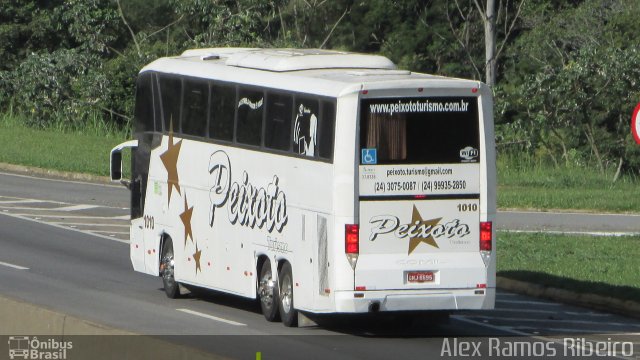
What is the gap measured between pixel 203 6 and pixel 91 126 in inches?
239

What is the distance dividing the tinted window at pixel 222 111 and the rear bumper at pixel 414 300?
3361mm

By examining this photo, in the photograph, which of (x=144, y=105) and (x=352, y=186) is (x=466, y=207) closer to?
(x=352, y=186)

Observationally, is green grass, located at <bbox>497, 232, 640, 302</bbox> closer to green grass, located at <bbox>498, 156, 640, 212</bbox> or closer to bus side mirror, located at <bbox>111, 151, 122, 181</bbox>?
bus side mirror, located at <bbox>111, 151, 122, 181</bbox>

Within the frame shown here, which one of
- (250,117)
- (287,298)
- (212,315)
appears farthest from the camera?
(212,315)

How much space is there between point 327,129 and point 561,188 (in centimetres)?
2058

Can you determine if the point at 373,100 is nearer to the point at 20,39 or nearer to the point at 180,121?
the point at 180,121

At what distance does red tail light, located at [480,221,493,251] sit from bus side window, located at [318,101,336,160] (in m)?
1.89

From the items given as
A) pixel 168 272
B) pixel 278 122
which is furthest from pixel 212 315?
pixel 278 122

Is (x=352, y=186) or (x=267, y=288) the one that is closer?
(x=352, y=186)

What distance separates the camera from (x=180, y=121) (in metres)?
18.9

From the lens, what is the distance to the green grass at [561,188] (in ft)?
103

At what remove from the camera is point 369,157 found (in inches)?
607

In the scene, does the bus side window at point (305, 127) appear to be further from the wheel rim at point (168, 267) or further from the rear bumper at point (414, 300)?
the wheel rim at point (168, 267)

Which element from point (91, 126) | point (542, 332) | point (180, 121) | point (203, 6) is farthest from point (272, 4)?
point (542, 332)
